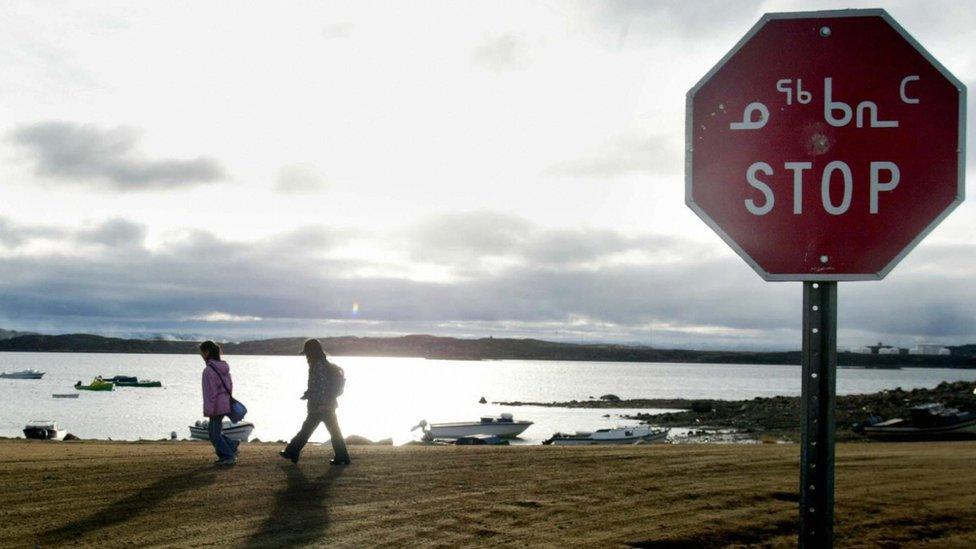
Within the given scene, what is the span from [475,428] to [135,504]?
40047 mm

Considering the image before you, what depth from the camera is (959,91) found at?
2.87 m

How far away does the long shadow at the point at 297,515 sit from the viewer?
7.57m

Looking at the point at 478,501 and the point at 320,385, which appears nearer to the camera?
the point at 478,501

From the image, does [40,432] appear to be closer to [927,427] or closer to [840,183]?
[927,427]

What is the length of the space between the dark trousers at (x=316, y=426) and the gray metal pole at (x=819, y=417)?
960 centimetres

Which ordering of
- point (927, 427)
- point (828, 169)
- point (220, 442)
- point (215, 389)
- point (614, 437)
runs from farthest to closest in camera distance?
1. point (614, 437)
2. point (927, 427)
3. point (215, 389)
4. point (220, 442)
5. point (828, 169)

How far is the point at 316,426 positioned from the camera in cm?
1180

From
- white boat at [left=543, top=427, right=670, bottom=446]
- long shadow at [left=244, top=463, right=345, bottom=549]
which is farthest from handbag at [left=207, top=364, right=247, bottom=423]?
white boat at [left=543, top=427, right=670, bottom=446]

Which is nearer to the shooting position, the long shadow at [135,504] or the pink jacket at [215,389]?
the long shadow at [135,504]

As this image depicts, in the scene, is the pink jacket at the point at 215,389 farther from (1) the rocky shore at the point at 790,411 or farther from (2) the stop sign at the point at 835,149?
(1) the rocky shore at the point at 790,411

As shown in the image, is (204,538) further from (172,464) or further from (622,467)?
(622,467)

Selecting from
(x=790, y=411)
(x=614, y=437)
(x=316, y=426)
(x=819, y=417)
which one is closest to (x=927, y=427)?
(x=614, y=437)

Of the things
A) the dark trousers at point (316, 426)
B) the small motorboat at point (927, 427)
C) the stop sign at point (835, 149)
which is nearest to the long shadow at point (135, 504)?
the dark trousers at point (316, 426)

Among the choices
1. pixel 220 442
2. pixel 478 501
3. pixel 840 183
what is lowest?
pixel 478 501
